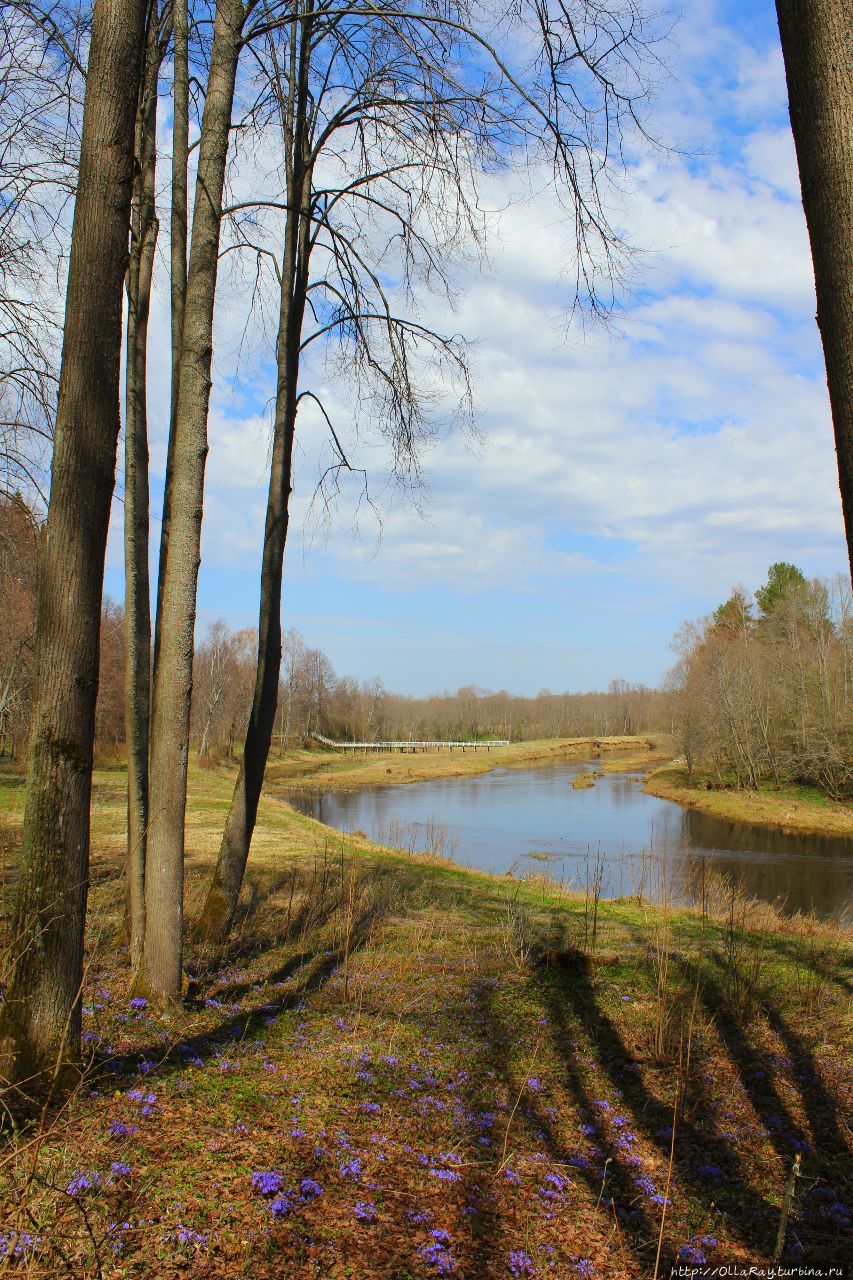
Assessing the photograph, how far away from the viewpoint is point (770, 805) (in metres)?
31.9

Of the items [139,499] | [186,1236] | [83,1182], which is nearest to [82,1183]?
[83,1182]

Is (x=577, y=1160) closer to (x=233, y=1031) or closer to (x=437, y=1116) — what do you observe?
(x=437, y=1116)

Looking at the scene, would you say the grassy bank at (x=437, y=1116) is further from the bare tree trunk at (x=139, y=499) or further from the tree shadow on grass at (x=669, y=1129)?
the bare tree trunk at (x=139, y=499)

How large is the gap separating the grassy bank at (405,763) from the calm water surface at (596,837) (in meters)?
3.98

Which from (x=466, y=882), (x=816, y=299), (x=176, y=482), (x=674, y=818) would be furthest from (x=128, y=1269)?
(x=674, y=818)

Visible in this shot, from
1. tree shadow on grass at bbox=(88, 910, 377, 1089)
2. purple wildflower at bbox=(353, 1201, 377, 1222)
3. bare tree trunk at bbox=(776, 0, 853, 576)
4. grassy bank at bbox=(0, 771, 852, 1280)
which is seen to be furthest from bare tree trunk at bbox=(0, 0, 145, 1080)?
bare tree trunk at bbox=(776, 0, 853, 576)

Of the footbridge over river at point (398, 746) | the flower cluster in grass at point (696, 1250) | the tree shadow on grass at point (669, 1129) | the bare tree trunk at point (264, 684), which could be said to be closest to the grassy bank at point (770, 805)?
the tree shadow on grass at point (669, 1129)

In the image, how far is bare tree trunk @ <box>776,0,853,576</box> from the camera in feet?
6.97

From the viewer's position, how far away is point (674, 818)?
29672mm

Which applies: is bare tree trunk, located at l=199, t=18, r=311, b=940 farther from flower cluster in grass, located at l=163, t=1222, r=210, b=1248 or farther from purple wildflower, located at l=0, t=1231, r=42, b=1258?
purple wildflower, located at l=0, t=1231, r=42, b=1258

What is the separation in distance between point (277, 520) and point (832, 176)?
5871mm

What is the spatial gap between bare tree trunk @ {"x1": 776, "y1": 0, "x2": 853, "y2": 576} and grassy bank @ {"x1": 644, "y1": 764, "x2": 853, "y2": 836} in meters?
29.1

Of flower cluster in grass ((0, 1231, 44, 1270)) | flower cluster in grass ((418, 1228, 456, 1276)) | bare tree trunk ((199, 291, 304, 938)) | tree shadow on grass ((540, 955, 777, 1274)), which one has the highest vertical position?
bare tree trunk ((199, 291, 304, 938))

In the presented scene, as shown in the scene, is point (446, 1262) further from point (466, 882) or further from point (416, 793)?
point (416, 793)
